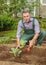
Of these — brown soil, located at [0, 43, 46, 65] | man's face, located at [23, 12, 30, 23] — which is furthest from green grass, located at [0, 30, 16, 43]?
brown soil, located at [0, 43, 46, 65]

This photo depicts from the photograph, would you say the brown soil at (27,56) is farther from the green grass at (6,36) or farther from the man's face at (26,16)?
the green grass at (6,36)

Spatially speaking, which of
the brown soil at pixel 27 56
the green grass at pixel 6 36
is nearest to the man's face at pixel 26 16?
the brown soil at pixel 27 56

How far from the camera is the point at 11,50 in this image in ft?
19.7

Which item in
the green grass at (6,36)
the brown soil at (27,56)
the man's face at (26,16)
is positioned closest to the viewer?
the brown soil at (27,56)

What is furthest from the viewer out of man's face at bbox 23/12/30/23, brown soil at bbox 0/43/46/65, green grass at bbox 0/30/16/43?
green grass at bbox 0/30/16/43

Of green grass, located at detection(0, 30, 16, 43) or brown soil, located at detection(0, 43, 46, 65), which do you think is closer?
brown soil, located at detection(0, 43, 46, 65)

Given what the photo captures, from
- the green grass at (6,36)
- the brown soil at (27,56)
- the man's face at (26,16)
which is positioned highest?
the man's face at (26,16)

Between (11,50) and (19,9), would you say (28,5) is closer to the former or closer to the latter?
(19,9)

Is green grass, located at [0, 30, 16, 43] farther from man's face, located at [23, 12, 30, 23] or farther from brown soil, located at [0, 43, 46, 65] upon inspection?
brown soil, located at [0, 43, 46, 65]

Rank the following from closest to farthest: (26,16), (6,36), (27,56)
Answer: (27,56) < (26,16) < (6,36)

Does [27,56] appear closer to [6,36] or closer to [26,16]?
[26,16]

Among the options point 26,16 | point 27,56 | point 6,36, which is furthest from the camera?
point 6,36

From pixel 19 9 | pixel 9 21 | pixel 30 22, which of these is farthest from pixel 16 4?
pixel 30 22

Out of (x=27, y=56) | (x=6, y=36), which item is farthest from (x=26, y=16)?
(x=6, y=36)
